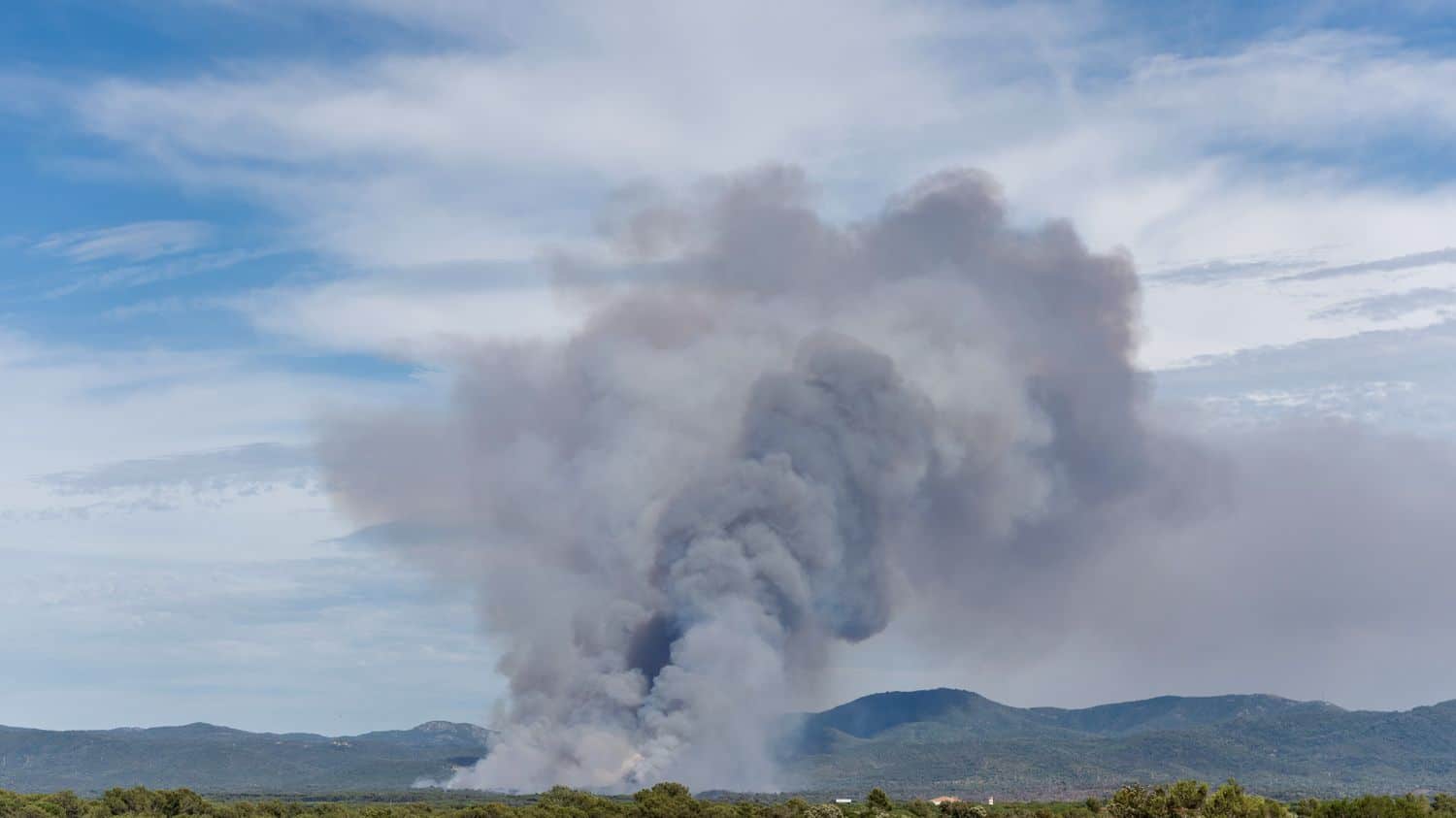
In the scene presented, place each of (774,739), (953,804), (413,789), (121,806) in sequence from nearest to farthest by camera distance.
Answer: (121,806) < (953,804) < (774,739) < (413,789)

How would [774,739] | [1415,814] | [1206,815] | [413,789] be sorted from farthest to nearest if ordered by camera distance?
1. [413,789]
2. [774,739]
3. [1415,814]
4. [1206,815]

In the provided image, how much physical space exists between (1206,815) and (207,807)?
64.1 metres

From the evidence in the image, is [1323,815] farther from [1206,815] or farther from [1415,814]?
[1206,815]

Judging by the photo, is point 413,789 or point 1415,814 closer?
point 1415,814

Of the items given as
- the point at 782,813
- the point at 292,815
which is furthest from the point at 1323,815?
the point at 292,815

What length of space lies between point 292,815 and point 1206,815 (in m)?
63.4

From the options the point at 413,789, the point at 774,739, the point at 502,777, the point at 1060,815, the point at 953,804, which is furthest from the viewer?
the point at 413,789

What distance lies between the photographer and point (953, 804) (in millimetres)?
110750

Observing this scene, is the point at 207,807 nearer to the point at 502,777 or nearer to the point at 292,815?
the point at 292,815

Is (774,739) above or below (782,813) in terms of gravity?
above

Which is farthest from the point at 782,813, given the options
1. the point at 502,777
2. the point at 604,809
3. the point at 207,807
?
the point at 502,777

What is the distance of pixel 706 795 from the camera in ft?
471

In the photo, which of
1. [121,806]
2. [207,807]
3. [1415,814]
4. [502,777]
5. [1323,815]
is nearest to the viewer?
[1415,814]

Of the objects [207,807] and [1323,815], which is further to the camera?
[207,807]
